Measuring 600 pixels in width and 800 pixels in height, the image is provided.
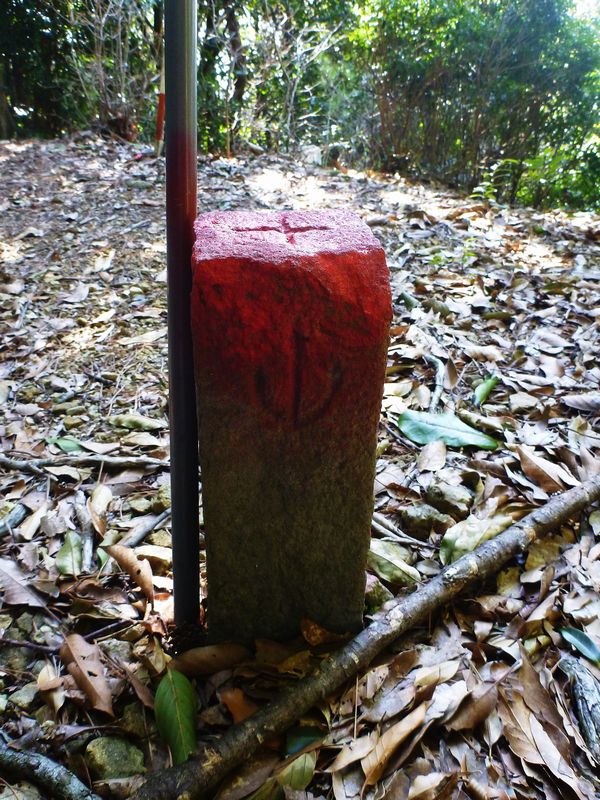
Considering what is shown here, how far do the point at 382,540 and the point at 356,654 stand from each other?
395 millimetres

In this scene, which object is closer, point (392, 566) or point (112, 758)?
point (112, 758)

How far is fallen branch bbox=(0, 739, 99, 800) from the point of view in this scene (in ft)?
3.28

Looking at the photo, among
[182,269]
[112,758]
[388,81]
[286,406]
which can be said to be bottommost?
[112,758]

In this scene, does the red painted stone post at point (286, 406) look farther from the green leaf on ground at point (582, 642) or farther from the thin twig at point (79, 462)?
the thin twig at point (79, 462)

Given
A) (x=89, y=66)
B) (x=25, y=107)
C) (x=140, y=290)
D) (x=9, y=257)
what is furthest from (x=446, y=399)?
(x=25, y=107)

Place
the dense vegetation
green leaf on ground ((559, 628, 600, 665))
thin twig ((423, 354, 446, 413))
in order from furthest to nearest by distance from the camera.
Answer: the dense vegetation, thin twig ((423, 354, 446, 413)), green leaf on ground ((559, 628, 600, 665))

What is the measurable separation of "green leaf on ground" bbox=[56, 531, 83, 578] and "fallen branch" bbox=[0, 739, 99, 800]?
489mm

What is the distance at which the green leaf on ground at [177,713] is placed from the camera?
1091mm

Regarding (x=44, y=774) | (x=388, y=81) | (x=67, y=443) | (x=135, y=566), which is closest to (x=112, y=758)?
(x=44, y=774)

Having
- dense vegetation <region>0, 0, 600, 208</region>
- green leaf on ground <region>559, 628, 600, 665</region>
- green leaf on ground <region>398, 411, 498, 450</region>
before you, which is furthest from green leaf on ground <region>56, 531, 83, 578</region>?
dense vegetation <region>0, 0, 600, 208</region>

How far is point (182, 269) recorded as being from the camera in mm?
1000

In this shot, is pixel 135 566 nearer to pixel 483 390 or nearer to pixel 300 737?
pixel 300 737

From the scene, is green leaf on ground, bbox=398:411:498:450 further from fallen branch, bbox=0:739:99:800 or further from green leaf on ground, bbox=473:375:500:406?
fallen branch, bbox=0:739:99:800

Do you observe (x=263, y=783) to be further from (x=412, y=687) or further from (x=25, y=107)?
(x=25, y=107)
